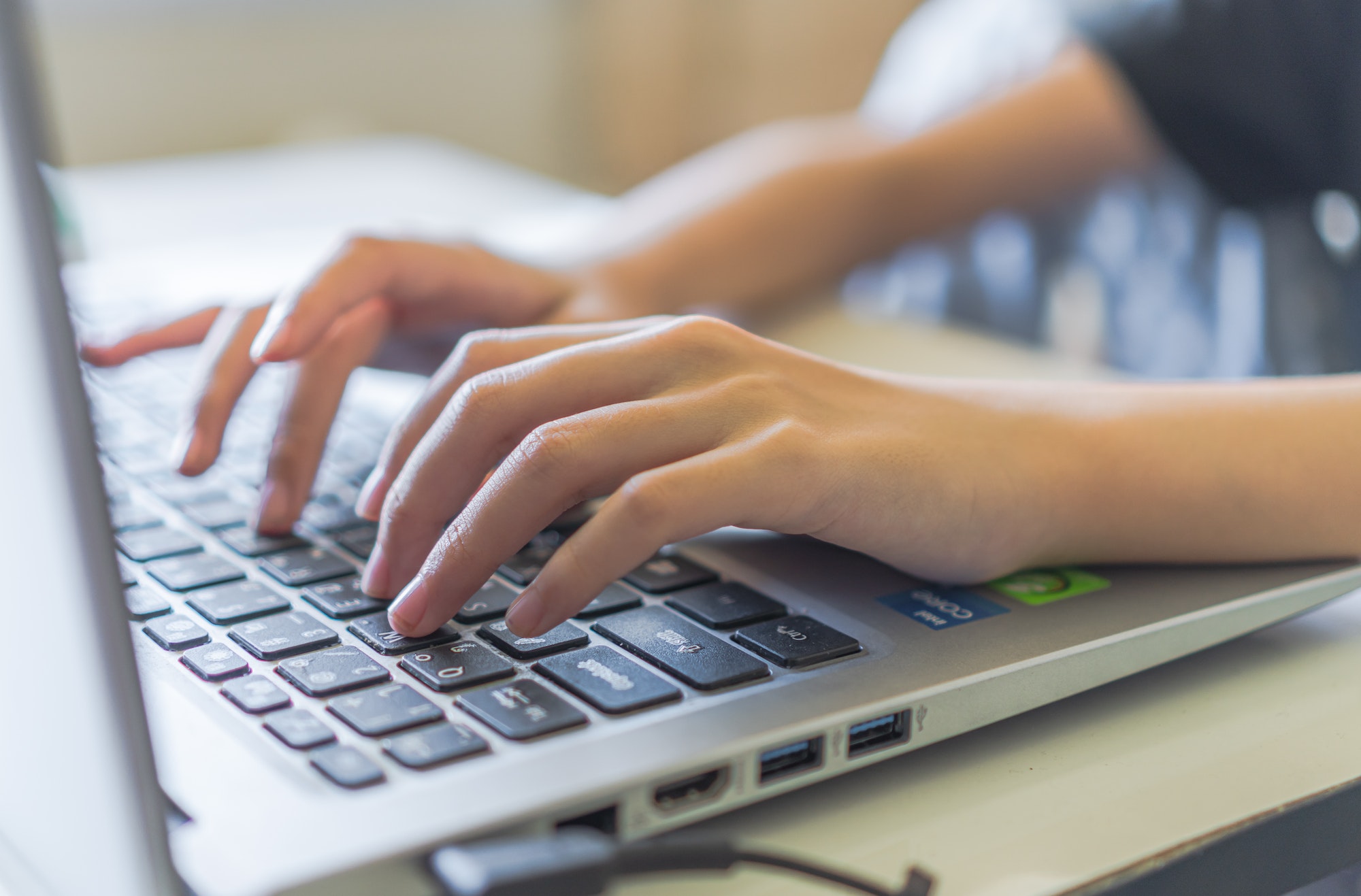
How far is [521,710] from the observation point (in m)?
0.32

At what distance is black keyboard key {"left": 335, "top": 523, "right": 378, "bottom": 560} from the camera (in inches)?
17.9

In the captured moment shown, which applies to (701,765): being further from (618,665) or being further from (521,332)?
(521,332)

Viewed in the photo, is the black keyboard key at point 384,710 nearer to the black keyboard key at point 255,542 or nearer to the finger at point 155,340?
the black keyboard key at point 255,542

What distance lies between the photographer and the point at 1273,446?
444 millimetres

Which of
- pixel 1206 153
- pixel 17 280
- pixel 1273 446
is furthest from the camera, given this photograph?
pixel 1206 153

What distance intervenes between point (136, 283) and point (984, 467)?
2.23 feet

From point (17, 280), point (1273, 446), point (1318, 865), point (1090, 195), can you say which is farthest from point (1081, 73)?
point (17, 280)

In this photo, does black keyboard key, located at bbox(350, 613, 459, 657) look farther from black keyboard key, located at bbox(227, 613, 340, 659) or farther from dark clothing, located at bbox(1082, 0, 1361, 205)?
dark clothing, located at bbox(1082, 0, 1361, 205)

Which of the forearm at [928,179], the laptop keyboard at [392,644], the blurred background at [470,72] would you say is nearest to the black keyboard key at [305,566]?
the laptop keyboard at [392,644]

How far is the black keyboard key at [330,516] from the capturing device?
0.48 m

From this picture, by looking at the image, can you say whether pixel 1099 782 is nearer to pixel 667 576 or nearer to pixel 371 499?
pixel 667 576

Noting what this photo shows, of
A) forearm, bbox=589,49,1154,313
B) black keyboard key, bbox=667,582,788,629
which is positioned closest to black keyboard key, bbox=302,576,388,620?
black keyboard key, bbox=667,582,788,629

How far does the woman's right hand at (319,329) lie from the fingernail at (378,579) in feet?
0.27

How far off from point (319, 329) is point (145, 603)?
0.51ft
